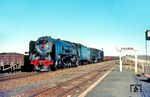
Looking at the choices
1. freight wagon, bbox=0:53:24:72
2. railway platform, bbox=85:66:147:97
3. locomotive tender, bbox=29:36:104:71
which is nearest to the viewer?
railway platform, bbox=85:66:147:97

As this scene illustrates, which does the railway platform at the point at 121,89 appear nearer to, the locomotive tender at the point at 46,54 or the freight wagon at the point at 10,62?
the freight wagon at the point at 10,62

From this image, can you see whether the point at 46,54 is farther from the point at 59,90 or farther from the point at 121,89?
the point at 121,89

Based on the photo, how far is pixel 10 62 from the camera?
3909 centimetres

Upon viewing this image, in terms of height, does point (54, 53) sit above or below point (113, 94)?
above

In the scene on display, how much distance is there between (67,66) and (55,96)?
103 feet

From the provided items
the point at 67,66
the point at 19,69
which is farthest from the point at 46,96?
the point at 67,66

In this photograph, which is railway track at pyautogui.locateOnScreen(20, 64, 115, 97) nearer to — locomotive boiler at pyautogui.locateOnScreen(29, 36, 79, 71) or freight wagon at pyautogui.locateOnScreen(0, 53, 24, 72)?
freight wagon at pyautogui.locateOnScreen(0, 53, 24, 72)

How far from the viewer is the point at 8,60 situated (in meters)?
38.8

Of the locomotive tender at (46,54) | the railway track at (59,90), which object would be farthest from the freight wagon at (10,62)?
the railway track at (59,90)

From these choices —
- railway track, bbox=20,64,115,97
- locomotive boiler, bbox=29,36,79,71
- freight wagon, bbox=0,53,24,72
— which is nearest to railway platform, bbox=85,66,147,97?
railway track, bbox=20,64,115,97

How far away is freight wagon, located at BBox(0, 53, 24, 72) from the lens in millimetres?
36612

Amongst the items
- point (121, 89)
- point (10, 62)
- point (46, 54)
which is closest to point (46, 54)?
point (46, 54)

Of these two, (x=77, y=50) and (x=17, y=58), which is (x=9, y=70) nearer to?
(x=17, y=58)

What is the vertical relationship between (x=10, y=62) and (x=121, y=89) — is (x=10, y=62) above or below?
above
